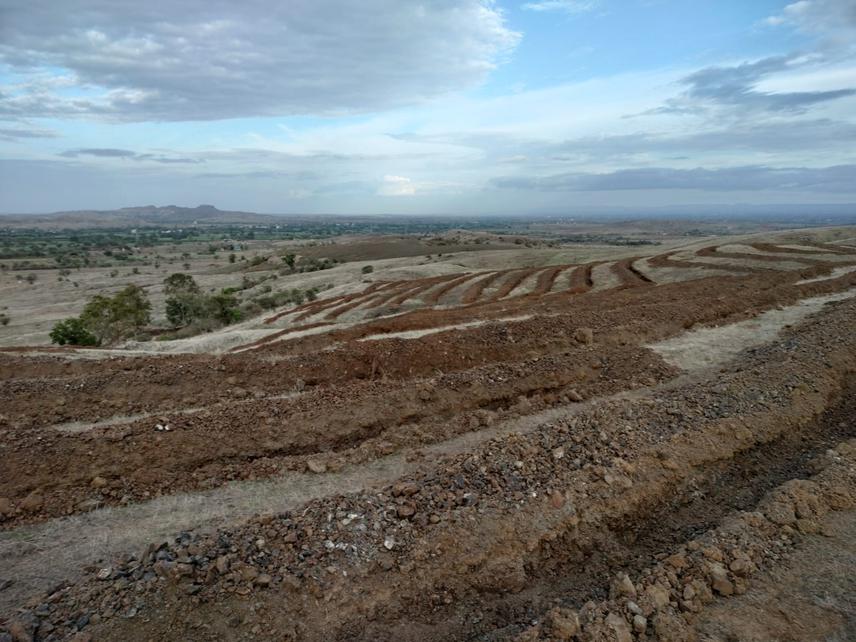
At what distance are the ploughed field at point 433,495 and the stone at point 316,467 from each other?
0.12 meters

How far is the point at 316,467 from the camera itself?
10.2 metres

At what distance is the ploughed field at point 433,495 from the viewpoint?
21.9 ft

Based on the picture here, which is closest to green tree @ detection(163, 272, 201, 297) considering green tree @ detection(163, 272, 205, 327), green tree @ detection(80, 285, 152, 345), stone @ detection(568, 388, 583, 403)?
green tree @ detection(163, 272, 205, 327)

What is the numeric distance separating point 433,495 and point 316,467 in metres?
2.81

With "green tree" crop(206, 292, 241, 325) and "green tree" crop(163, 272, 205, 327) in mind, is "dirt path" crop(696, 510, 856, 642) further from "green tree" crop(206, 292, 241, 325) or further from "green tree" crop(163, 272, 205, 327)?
"green tree" crop(163, 272, 205, 327)

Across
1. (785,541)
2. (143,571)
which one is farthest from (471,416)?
(143,571)

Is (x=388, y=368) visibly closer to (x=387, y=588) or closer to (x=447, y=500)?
(x=447, y=500)

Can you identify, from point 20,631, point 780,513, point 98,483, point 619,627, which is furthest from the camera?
point 98,483

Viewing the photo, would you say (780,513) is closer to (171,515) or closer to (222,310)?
(171,515)

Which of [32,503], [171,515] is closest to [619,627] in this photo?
[171,515]

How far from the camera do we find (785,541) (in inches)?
304

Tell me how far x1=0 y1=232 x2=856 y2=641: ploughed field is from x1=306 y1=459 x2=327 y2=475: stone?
0.39 feet

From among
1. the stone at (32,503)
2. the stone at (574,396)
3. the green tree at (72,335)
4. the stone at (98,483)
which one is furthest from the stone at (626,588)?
the green tree at (72,335)

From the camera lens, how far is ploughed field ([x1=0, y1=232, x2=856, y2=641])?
6664 mm
